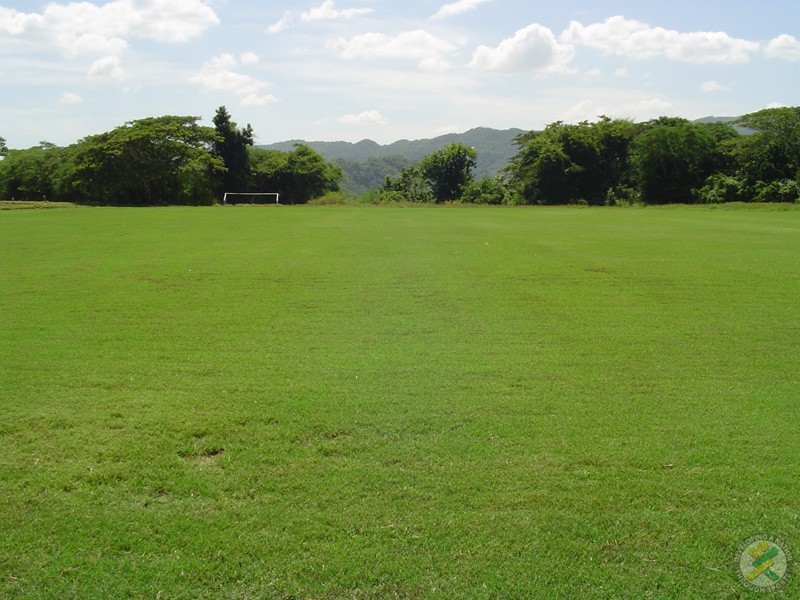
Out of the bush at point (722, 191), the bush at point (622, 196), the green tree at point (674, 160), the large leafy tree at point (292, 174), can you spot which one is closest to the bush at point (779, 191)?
the bush at point (722, 191)

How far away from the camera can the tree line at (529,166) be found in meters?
40.6

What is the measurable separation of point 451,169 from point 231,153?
965 inches

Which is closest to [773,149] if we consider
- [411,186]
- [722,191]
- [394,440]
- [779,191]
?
[722,191]

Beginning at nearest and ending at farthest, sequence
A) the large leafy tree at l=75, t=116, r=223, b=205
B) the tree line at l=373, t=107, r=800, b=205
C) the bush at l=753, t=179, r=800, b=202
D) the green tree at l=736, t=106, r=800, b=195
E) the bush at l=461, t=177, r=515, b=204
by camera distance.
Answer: the bush at l=753, t=179, r=800, b=202
the green tree at l=736, t=106, r=800, b=195
the tree line at l=373, t=107, r=800, b=205
the large leafy tree at l=75, t=116, r=223, b=205
the bush at l=461, t=177, r=515, b=204

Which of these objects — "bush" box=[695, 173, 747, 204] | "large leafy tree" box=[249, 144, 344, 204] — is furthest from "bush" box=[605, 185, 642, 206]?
"large leafy tree" box=[249, 144, 344, 204]

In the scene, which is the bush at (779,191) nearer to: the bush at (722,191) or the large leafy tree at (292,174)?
the bush at (722,191)

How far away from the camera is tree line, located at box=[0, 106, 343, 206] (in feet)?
142

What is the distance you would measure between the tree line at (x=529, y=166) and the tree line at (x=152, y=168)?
80 mm

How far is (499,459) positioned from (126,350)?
4.61 metres

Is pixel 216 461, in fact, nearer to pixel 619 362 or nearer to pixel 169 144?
pixel 619 362

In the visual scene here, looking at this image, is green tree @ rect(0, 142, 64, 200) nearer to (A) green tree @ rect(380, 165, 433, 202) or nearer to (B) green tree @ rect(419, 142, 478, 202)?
(A) green tree @ rect(380, 165, 433, 202)

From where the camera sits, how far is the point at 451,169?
66625 mm

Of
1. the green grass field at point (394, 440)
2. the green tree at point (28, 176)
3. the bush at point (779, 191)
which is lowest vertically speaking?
the green grass field at point (394, 440)

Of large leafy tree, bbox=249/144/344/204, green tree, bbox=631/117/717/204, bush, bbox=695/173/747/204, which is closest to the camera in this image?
bush, bbox=695/173/747/204
